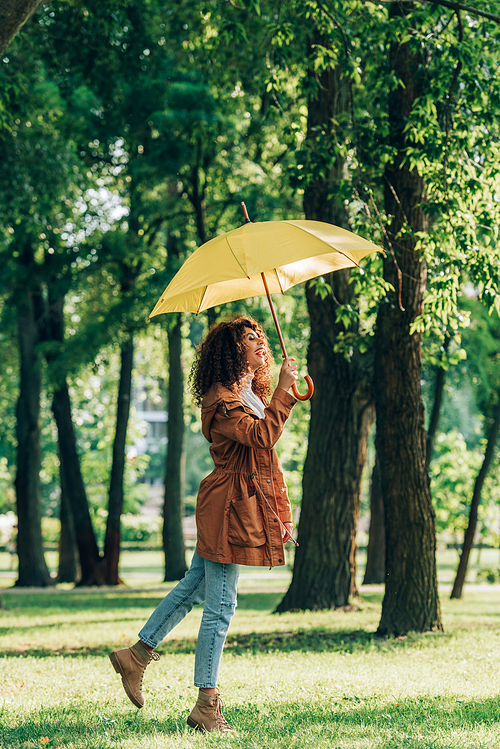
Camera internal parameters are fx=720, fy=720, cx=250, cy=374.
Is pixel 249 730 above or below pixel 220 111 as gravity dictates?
below

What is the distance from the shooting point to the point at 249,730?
12.6 ft

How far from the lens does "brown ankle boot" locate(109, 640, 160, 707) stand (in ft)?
13.4

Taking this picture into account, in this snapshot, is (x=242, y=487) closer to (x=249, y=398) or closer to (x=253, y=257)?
(x=249, y=398)

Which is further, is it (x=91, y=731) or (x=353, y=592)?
(x=353, y=592)

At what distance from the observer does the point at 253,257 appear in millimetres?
3986

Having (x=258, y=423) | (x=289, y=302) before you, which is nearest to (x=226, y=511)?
(x=258, y=423)

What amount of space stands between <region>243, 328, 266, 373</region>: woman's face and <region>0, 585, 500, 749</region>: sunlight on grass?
1.99m

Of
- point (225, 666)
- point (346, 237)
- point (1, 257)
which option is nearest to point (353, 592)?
point (225, 666)

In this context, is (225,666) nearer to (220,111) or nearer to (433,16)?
(433,16)

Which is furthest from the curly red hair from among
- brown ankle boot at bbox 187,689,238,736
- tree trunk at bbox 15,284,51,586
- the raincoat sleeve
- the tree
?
tree trunk at bbox 15,284,51,586

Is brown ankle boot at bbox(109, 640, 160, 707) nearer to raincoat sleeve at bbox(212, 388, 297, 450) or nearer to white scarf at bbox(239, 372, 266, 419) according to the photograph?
raincoat sleeve at bbox(212, 388, 297, 450)

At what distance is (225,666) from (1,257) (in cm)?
1163

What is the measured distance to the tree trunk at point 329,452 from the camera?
9.82m

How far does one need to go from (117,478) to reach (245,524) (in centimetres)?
1381
